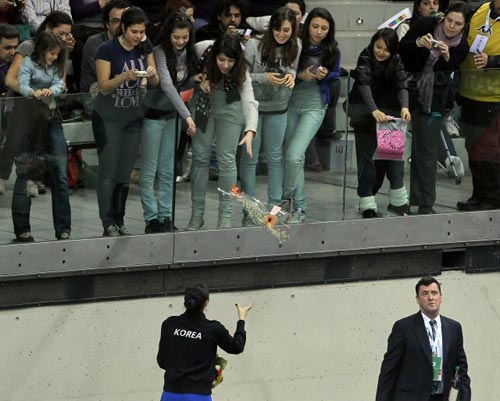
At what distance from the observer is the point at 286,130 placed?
13.4m

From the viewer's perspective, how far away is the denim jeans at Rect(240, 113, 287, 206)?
13.2 metres

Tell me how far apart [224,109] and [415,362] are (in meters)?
2.70

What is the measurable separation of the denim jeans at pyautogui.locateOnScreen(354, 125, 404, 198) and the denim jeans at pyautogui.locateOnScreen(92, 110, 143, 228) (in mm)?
1968

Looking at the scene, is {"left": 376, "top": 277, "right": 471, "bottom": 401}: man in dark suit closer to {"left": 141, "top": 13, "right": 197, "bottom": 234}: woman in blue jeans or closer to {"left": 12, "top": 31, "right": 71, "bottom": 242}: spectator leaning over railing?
{"left": 141, "top": 13, "right": 197, "bottom": 234}: woman in blue jeans

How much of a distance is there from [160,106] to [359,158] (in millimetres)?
1881

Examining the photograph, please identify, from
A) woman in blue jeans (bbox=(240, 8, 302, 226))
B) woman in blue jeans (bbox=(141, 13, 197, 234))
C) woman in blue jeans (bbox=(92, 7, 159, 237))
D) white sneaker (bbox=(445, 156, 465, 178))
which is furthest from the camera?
white sneaker (bbox=(445, 156, 465, 178))

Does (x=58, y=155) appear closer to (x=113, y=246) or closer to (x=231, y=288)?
(x=113, y=246)

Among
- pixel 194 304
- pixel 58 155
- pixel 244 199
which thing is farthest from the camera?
pixel 244 199

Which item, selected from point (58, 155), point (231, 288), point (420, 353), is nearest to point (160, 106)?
point (58, 155)

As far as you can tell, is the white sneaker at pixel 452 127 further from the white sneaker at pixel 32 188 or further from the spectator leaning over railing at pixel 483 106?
the white sneaker at pixel 32 188

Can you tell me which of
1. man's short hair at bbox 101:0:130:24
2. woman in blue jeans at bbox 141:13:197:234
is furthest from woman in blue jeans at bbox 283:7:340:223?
man's short hair at bbox 101:0:130:24

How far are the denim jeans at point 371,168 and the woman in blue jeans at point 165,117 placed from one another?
5.10 feet

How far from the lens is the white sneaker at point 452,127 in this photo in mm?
14016

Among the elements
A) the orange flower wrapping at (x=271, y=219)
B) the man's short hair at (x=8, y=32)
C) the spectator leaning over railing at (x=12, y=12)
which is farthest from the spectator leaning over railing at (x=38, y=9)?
the orange flower wrapping at (x=271, y=219)
